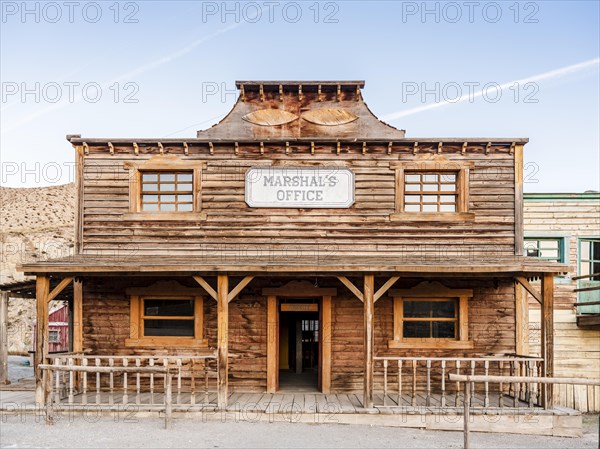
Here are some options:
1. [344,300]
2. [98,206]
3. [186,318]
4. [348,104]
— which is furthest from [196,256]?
[348,104]

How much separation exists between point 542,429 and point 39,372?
928cm

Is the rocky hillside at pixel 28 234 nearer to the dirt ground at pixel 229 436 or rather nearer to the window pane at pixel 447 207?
the dirt ground at pixel 229 436

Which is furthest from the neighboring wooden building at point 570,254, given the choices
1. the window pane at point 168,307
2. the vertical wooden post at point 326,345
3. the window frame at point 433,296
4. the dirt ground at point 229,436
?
the window pane at point 168,307

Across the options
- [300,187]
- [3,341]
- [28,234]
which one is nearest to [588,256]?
[300,187]

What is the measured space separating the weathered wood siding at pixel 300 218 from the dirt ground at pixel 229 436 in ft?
12.6

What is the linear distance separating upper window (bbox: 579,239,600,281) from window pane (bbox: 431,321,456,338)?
178 inches

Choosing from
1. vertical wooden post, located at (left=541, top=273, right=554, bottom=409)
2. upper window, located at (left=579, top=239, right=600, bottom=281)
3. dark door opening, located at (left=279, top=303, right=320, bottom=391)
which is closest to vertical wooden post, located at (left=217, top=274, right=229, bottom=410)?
dark door opening, located at (left=279, top=303, right=320, bottom=391)

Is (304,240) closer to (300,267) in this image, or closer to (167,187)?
(300,267)

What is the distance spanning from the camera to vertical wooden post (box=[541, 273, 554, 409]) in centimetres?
970

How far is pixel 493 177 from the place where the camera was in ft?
39.6

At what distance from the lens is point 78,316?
11648mm

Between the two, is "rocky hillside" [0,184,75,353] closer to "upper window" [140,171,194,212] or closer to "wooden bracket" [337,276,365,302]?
"upper window" [140,171,194,212]

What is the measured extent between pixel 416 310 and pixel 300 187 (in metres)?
3.79

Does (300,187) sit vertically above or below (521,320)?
above
